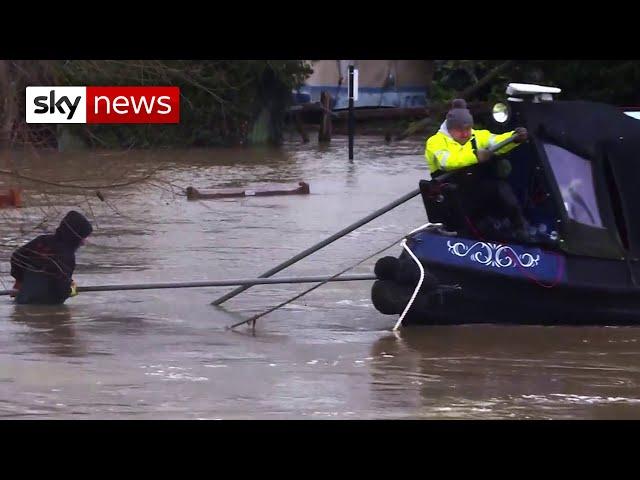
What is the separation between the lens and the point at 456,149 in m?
10.3

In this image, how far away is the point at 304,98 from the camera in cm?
3606

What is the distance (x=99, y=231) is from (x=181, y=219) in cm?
165

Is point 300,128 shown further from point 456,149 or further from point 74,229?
→ point 456,149

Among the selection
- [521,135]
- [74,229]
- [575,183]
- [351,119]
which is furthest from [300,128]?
[521,135]

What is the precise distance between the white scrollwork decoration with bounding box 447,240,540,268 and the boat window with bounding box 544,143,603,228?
0.48 meters

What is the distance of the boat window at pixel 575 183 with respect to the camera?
10.5m

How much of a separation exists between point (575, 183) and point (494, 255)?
85 cm

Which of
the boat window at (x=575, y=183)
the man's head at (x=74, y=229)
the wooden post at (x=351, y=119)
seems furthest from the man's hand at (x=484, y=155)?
the wooden post at (x=351, y=119)

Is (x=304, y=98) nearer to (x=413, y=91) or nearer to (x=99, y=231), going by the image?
(x=413, y=91)

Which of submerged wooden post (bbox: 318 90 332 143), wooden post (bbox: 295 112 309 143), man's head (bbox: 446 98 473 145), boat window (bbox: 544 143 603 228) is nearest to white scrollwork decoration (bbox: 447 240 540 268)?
boat window (bbox: 544 143 603 228)

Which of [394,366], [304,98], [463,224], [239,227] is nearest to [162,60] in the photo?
[463,224]

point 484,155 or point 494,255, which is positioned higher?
point 484,155

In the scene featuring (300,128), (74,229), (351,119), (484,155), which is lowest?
(300,128)

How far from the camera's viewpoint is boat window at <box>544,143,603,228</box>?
1051 centimetres
